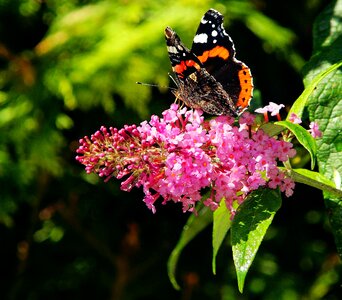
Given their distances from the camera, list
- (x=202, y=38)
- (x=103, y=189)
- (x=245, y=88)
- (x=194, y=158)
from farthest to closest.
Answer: (x=103, y=189) → (x=202, y=38) → (x=245, y=88) → (x=194, y=158)

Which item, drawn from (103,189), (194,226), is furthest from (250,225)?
(103,189)

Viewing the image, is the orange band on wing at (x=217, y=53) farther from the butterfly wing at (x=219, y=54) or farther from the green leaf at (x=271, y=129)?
the green leaf at (x=271, y=129)

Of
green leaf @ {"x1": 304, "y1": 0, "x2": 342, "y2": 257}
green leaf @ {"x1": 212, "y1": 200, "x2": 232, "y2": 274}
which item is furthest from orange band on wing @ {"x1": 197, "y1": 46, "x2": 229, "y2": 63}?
green leaf @ {"x1": 212, "y1": 200, "x2": 232, "y2": 274}

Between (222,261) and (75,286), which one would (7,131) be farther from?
(222,261)

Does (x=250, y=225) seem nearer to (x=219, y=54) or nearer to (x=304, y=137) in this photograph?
(x=304, y=137)

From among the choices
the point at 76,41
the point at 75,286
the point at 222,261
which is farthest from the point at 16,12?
the point at 222,261

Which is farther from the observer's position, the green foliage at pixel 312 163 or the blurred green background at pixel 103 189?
the blurred green background at pixel 103 189

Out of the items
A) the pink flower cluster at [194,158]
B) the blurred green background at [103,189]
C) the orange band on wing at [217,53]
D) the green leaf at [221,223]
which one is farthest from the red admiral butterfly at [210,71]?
the blurred green background at [103,189]
